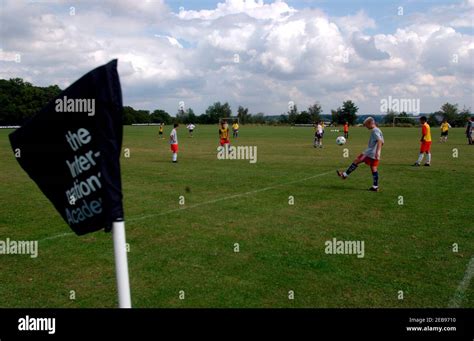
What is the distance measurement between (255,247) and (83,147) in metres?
5.05

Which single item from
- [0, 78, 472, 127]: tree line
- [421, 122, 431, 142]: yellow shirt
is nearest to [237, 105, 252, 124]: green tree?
[0, 78, 472, 127]: tree line

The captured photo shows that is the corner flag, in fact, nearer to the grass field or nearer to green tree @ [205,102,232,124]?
the grass field

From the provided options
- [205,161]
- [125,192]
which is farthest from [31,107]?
[125,192]

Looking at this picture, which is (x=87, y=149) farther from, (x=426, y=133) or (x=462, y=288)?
(x=426, y=133)

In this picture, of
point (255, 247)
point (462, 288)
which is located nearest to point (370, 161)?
point (255, 247)

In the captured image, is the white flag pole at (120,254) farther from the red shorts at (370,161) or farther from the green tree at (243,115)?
the green tree at (243,115)

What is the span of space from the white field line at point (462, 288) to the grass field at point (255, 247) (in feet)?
0.19

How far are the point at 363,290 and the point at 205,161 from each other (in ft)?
54.0

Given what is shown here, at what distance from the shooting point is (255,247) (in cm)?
735

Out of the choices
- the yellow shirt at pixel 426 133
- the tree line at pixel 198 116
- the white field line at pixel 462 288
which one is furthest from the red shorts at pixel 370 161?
the tree line at pixel 198 116

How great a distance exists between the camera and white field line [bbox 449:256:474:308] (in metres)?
5.11

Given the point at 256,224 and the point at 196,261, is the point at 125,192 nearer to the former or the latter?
the point at 256,224
